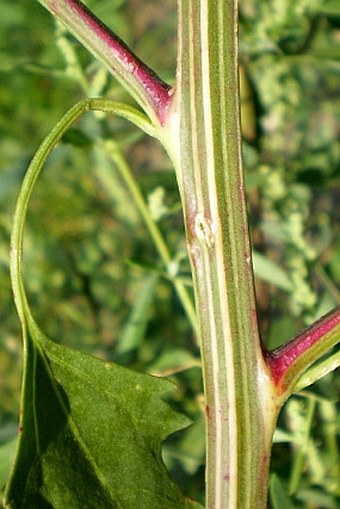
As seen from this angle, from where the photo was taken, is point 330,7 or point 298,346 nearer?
point 298,346

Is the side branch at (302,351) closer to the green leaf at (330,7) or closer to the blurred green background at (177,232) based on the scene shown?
the blurred green background at (177,232)

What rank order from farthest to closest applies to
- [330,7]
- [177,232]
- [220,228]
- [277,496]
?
1. [177,232]
2. [330,7]
3. [277,496]
4. [220,228]

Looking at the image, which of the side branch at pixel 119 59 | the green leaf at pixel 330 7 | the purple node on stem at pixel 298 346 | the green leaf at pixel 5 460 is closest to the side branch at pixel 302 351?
the purple node on stem at pixel 298 346

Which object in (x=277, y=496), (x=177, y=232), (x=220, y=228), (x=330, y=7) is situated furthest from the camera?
(x=177, y=232)

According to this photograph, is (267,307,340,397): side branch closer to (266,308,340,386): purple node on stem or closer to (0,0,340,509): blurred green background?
(266,308,340,386): purple node on stem

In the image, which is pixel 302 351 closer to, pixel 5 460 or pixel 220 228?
pixel 220 228

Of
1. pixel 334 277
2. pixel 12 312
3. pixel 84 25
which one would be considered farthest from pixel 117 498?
pixel 12 312

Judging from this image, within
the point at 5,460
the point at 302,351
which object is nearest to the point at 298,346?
the point at 302,351
